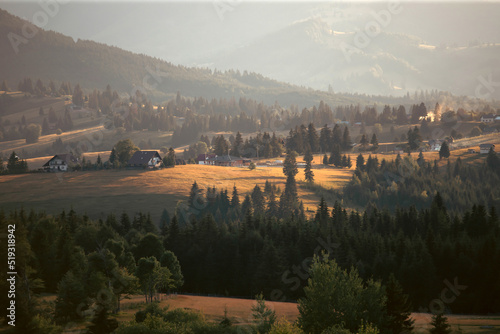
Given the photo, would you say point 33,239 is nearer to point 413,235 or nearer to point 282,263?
point 282,263

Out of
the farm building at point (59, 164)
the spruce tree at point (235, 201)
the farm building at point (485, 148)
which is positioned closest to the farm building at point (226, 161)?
the farm building at point (59, 164)

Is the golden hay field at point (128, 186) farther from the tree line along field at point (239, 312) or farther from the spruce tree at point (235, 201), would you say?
the tree line along field at point (239, 312)

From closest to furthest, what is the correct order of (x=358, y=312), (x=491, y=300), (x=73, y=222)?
(x=358, y=312), (x=491, y=300), (x=73, y=222)

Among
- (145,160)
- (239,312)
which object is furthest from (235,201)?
(239,312)

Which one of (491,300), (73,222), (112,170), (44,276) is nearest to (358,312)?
(491,300)

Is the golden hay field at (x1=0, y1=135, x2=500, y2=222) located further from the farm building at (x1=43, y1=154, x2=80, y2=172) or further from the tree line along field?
the tree line along field

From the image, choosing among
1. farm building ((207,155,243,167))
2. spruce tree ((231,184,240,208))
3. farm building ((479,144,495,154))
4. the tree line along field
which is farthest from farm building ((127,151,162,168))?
farm building ((479,144,495,154))
